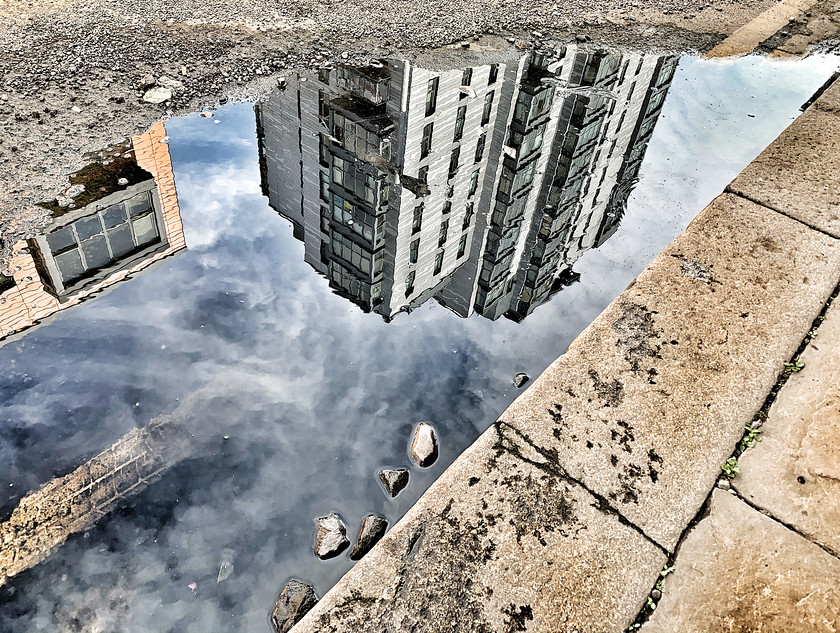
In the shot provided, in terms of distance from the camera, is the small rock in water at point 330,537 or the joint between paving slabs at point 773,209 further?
the joint between paving slabs at point 773,209

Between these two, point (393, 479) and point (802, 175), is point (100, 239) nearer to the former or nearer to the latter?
point (393, 479)

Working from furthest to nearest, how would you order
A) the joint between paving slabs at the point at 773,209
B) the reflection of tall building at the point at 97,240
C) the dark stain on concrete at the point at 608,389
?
the joint between paving slabs at the point at 773,209, the reflection of tall building at the point at 97,240, the dark stain on concrete at the point at 608,389

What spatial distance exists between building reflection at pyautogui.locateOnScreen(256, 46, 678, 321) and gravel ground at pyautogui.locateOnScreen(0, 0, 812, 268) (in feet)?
2.65

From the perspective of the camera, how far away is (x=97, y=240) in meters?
4.28

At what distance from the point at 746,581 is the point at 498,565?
4.04 feet

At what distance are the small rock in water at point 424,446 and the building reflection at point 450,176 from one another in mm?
1074

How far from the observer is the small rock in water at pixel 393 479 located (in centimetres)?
319

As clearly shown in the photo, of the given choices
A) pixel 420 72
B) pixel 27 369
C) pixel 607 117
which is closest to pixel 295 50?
pixel 420 72

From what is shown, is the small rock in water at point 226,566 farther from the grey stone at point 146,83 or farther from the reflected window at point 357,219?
the grey stone at point 146,83

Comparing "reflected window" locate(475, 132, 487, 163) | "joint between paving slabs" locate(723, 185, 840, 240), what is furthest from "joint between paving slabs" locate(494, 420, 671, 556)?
"joint between paving slabs" locate(723, 185, 840, 240)

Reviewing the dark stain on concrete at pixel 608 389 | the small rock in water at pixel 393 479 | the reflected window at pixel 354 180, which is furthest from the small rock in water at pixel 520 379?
the reflected window at pixel 354 180

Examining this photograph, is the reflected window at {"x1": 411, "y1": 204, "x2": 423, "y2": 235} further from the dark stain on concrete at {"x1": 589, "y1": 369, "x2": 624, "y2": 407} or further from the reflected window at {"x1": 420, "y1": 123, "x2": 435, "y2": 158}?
the dark stain on concrete at {"x1": 589, "y1": 369, "x2": 624, "y2": 407}

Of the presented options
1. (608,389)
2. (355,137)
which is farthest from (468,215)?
(608,389)

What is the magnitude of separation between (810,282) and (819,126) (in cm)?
313
